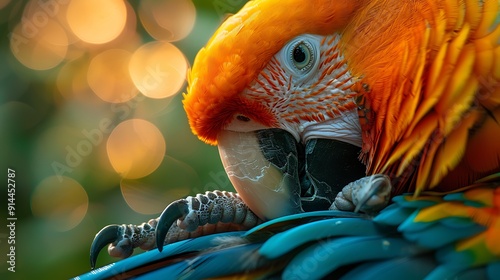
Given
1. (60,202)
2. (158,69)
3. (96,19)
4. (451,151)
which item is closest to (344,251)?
(451,151)

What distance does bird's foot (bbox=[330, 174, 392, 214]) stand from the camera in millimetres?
1002

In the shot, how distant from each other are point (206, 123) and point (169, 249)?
0.94ft

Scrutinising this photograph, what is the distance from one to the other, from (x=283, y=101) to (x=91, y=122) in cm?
75

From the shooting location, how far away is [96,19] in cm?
189

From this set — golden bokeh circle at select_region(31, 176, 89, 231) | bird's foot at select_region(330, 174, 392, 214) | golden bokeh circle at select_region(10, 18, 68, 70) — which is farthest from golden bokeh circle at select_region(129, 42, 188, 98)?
bird's foot at select_region(330, 174, 392, 214)

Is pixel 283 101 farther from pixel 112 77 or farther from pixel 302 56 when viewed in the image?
pixel 112 77

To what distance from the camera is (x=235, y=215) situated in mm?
1231

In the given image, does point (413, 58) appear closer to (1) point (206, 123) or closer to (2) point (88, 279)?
(1) point (206, 123)

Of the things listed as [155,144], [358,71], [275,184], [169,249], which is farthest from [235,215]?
[155,144]

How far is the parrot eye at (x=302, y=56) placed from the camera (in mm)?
1192

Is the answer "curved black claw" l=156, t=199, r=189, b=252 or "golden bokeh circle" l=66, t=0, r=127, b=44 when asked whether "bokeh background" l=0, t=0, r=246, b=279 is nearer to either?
"golden bokeh circle" l=66, t=0, r=127, b=44

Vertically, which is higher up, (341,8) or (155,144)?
(341,8)

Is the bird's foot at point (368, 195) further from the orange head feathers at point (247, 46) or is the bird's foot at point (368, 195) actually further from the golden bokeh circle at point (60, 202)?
the golden bokeh circle at point (60, 202)

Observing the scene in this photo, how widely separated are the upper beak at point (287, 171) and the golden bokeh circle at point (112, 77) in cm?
70
